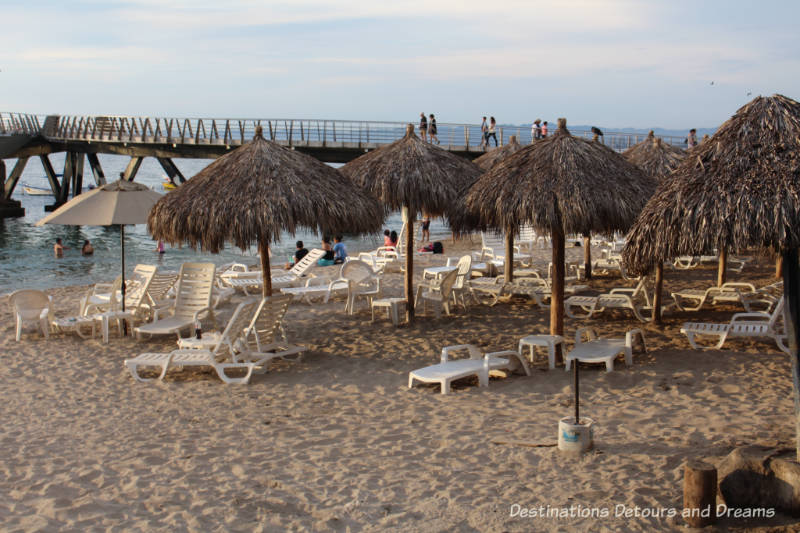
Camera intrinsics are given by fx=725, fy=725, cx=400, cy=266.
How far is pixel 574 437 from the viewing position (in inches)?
186

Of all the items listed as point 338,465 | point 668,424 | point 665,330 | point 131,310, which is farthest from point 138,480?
point 665,330

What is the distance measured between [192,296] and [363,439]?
4283mm

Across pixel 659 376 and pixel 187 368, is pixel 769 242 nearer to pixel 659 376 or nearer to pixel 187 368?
pixel 659 376

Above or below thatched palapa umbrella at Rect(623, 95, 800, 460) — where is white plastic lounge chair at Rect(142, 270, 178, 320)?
below

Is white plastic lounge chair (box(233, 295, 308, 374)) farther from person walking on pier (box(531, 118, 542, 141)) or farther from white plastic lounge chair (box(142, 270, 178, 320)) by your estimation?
person walking on pier (box(531, 118, 542, 141))

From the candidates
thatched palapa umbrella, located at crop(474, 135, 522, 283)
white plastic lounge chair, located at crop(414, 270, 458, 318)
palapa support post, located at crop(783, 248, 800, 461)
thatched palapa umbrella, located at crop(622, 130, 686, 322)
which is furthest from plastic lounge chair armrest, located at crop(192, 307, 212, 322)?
thatched palapa umbrella, located at crop(622, 130, 686, 322)

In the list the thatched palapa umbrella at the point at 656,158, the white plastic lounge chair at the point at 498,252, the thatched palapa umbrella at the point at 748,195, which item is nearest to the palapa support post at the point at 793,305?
the thatched palapa umbrella at the point at 748,195

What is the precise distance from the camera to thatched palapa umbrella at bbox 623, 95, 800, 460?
4.15 metres

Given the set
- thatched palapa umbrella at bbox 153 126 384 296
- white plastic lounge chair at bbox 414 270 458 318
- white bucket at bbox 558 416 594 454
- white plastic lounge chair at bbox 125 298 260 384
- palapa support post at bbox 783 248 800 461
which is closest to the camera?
palapa support post at bbox 783 248 800 461

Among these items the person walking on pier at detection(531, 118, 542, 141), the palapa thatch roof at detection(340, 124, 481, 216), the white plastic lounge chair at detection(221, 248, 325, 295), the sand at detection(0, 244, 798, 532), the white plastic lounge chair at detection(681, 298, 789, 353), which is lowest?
the sand at detection(0, 244, 798, 532)

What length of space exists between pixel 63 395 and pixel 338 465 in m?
3.26

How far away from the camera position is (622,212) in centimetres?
716

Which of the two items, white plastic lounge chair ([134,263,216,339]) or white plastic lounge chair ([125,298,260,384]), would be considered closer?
white plastic lounge chair ([125,298,260,384])

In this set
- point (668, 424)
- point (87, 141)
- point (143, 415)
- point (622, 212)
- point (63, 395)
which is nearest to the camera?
point (668, 424)
